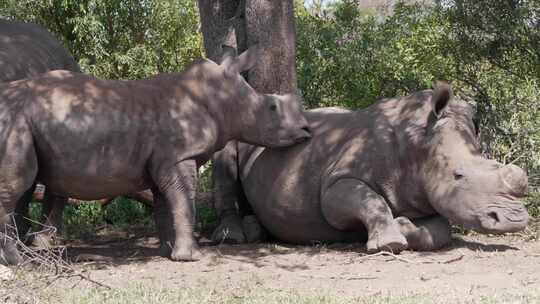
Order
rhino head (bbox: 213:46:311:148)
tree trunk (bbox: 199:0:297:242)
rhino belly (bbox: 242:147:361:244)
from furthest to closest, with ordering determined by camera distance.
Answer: tree trunk (bbox: 199:0:297:242) < rhino belly (bbox: 242:147:361:244) < rhino head (bbox: 213:46:311:148)

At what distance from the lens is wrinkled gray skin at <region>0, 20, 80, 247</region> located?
374 inches

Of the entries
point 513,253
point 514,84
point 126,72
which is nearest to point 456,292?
point 513,253

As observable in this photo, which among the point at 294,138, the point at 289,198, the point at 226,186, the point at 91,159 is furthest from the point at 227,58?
the point at 91,159

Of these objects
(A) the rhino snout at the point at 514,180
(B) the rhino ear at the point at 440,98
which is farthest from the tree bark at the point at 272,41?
(A) the rhino snout at the point at 514,180

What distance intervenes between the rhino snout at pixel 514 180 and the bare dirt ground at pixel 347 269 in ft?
1.90

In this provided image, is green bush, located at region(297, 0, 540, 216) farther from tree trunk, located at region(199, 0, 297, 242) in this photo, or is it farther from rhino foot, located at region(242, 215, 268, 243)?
rhino foot, located at region(242, 215, 268, 243)

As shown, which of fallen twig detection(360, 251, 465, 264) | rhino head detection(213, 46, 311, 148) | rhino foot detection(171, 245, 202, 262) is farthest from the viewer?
rhino head detection(213, 46, 311, 148)

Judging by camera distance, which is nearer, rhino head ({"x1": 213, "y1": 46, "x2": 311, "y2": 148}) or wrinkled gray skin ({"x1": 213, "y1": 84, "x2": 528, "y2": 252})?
wrinkled gray skin ({"x1": 213, "y1": 84, "x2": 528, "y2": 252})

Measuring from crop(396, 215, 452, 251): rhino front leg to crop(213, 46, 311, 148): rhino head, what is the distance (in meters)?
1.50

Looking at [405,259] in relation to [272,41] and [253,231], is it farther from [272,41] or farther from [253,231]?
[272,41]

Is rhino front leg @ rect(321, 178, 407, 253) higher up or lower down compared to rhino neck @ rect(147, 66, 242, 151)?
lower down

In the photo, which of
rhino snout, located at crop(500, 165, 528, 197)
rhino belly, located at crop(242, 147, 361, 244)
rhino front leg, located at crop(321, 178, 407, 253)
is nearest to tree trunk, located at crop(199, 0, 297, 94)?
rhino belly, located at crop(242, 147, 361, 244)

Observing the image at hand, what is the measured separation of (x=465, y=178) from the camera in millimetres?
8117

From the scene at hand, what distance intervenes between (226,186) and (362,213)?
219 cm
